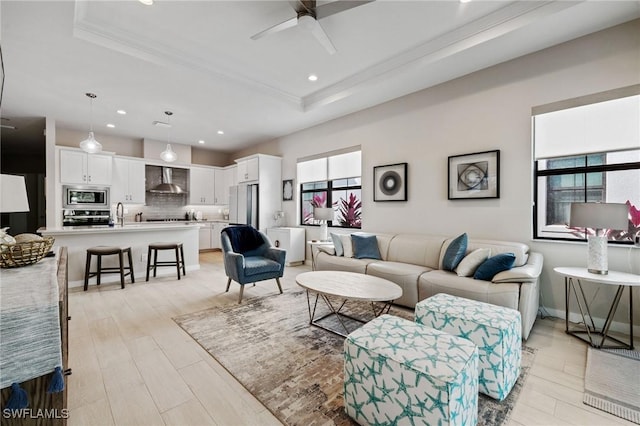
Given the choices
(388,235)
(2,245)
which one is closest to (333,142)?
(388,235)

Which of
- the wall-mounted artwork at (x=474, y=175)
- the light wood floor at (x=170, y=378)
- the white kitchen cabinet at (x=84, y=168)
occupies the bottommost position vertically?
the light wood floor at (x=170, y=378)

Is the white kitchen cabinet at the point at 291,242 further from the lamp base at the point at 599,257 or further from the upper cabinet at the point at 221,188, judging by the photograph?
the lamp base at the point at 599,257

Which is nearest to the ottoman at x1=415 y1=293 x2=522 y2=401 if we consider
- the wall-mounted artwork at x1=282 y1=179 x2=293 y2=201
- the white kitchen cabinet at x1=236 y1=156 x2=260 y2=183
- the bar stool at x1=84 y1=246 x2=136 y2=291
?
the bar stool at x1=84 y1=246 x2=136 y2=291

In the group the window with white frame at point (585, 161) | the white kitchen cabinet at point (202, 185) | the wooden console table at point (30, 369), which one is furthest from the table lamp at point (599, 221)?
the white kitchen cabinet at point (202, 185)

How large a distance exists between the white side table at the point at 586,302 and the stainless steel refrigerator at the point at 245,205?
17.5ft

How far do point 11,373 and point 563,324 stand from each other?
4.13 m

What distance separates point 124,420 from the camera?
1597mm

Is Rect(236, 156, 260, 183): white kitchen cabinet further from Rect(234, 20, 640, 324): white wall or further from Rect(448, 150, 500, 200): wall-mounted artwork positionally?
Rect(448, 150, 500, 200): wall-mounted artwork

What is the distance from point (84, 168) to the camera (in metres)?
5.86

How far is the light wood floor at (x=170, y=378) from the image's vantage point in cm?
163

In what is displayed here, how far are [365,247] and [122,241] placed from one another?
12.8 feet

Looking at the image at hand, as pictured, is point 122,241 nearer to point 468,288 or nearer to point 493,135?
point 468,288

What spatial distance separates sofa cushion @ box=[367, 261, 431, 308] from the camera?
10.6 ft

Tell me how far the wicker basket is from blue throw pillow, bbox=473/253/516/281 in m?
3.53
